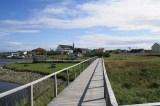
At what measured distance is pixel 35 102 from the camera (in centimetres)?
1068

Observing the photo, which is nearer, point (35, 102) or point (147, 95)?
point (35, 102)

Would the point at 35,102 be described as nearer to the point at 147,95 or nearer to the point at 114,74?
the point at 147,95

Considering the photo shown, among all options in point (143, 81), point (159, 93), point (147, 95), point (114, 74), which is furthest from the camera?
point (114, 74)

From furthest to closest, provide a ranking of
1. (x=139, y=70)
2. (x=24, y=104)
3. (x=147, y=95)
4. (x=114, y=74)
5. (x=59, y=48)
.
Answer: (x=59, y=48) < (x=139, y=70) < (x=114, y=74) < (x=147, y=95) < (x=24, y=104)

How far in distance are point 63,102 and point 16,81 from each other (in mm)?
30779

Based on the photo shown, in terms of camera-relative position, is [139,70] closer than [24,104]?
No

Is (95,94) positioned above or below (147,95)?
above

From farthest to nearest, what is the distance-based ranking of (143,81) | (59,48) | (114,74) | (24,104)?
(59,48)
(114,74)
(143,81)
(24,104)

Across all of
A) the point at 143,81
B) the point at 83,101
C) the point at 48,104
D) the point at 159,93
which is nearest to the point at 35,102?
the point at 48,104

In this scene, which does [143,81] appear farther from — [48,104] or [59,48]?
[59,48]

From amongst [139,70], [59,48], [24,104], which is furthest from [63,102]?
[59,48]

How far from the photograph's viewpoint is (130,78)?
1588 inches

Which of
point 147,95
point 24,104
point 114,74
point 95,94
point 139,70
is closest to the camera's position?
point 24,104

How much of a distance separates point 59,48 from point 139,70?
5690 inches
